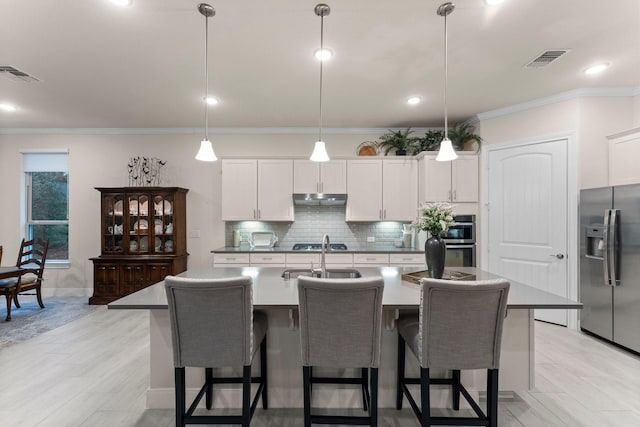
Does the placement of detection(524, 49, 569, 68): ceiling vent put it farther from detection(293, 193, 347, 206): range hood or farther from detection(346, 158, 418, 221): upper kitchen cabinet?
detection(293, 193, 347, 206): range hood

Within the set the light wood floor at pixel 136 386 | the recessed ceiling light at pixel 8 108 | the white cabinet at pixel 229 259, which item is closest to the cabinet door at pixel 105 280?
the light wood floor at pixel 136 386

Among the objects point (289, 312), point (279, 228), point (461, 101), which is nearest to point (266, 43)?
point (289, 312)

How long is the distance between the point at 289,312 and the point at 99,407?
151 centimetres

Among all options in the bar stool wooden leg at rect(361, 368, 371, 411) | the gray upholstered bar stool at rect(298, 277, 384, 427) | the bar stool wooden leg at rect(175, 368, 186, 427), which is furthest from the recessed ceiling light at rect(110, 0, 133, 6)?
the bar stool wooden leg at rect(361, 368, 371, 411)

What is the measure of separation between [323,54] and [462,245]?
3.11 m

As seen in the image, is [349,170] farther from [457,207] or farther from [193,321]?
[193,321]

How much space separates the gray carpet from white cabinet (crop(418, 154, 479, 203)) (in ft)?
16.5

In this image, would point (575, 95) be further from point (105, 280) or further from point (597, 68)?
point (105, 280)

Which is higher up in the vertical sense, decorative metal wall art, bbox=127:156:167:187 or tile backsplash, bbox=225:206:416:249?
decorative metal wall art, bbox=127:156:167:187

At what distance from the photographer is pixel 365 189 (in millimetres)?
4676

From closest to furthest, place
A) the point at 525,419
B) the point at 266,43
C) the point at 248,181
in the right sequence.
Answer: the point at 525,419 < the point at 266,43 < the point at 248,181

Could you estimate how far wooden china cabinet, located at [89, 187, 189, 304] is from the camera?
4.61 m

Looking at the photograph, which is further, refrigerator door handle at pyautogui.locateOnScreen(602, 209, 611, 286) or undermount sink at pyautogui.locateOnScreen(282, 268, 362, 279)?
refrigerator door handle at pyautogui.locateOnScreen(602, 209, 611, 286)

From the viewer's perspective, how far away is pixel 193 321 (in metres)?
1.65
